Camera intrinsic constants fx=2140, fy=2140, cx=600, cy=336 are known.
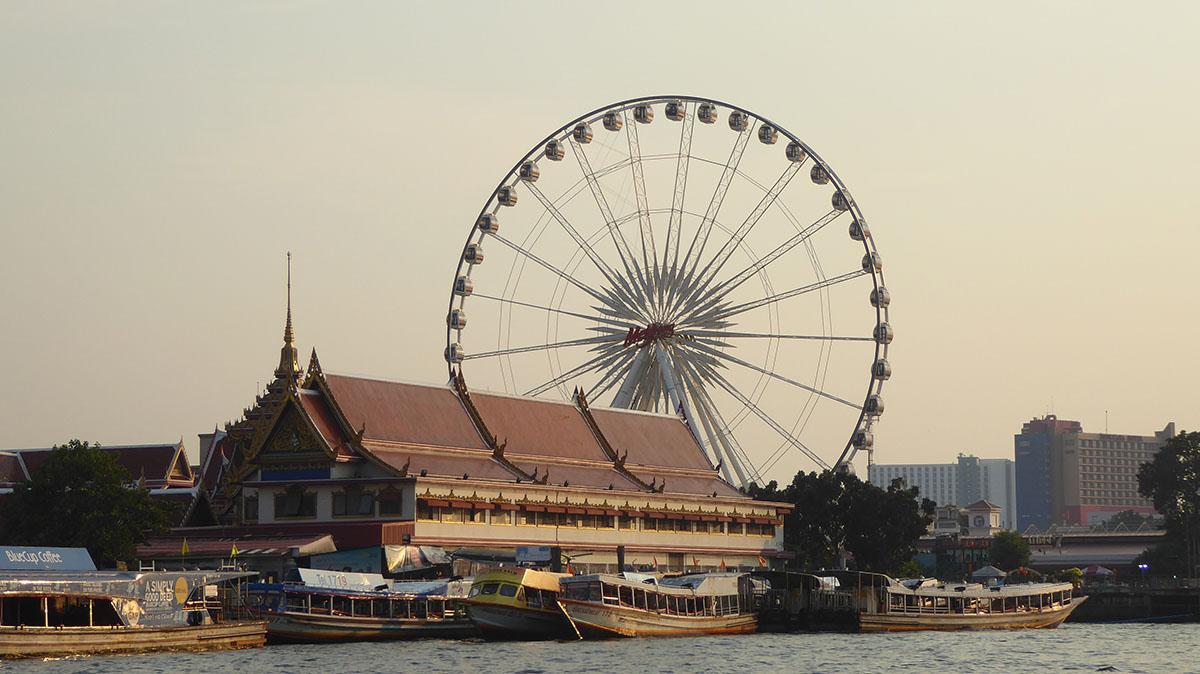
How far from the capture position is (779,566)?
12100cm

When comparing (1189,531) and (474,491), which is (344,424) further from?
(1189,531)

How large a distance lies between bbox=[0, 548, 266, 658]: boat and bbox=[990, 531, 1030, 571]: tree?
337 ft

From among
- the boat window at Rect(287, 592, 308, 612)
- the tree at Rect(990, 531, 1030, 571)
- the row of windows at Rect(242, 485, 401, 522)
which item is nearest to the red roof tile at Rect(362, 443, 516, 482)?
the row of windows at Rect(242, 485, 401, 522)

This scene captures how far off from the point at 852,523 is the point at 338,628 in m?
53.7

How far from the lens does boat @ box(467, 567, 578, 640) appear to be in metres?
81.1

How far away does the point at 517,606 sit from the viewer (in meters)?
81.1

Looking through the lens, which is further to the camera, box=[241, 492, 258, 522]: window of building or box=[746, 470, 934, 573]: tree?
box=[746, 470, 934, 573]: tree

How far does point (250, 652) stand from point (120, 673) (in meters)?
11.3

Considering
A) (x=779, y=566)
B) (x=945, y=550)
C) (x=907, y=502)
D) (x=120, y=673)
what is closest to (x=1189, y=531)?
(x=945, y=550)

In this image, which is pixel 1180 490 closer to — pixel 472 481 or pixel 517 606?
pixel 472 481

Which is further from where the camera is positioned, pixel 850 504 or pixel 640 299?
pixel 850 504

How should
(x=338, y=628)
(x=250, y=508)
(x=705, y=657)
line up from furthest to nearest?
1. (x=250, y=508)
2. (x=338, y=628)
3. (x=705, y=657)

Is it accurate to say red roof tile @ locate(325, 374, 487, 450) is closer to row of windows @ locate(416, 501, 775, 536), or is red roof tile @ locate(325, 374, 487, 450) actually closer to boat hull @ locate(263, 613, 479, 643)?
row of windows @ locate(416, 501, 775, 536)

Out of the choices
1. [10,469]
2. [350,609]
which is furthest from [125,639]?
[10,469]
